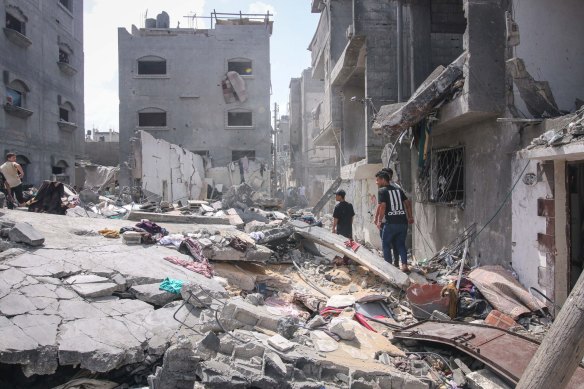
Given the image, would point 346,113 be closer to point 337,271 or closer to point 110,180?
point 337,271

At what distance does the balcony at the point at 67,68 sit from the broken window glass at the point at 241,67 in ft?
29.9

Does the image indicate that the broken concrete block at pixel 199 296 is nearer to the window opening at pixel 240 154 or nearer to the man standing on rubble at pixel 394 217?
the man standing on rubble at pixel 394 217

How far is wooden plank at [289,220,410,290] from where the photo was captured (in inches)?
252

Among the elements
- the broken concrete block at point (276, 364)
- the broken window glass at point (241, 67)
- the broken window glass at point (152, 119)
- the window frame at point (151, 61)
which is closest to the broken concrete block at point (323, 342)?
the broken concrete block at point (276, 364)

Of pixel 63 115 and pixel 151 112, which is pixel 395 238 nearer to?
pixel 63 115

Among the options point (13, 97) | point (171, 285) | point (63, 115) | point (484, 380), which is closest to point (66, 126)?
point (63, 115)

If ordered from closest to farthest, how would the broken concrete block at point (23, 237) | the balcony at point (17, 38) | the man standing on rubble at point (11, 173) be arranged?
the broken concrete block at point (23, 237), the man standing on rubble at point (11, 173), the balcony at point (17, 38)

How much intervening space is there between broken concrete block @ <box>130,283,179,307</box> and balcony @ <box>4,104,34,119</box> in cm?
1702

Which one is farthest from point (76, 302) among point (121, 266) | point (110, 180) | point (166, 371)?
point (110, 180)

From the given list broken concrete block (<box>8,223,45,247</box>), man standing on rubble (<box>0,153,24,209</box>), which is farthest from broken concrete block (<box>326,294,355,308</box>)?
man standing on rubble (<box>0,153,24,209</box>)

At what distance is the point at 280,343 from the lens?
12.7 feet

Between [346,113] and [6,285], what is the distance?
1353 cm

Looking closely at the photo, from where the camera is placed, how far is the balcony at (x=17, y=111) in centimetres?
1756

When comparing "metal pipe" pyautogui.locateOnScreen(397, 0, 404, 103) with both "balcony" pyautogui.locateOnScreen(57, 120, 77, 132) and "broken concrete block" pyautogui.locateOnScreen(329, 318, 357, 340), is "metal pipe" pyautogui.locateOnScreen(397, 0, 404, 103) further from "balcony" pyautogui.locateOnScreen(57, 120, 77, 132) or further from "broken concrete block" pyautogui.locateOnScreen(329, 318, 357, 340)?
"balcony" pyautogui.locateOnScreen(57, 120, 77, 132)
